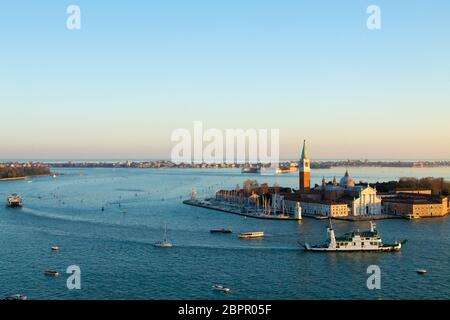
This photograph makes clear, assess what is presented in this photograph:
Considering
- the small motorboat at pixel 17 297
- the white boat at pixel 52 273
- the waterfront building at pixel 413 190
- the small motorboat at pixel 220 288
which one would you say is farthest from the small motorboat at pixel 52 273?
the waterfront building at pixel 413 190

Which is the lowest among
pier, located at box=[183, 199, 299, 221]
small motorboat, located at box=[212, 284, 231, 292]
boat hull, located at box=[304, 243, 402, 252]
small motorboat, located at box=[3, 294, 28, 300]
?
pier, located at box=[183, 199, 299, 221]

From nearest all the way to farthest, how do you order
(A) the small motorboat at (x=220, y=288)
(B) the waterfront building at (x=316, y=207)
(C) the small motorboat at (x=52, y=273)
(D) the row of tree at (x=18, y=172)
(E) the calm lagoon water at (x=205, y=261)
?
(A) the small motorboat at (x=220, y=288) → (E) the calm lagoon water at (x=205, y=261) → (C) the small motorboat at (x=52, y=273) → (B) the waterfront building at (x=316, y=207) → (D) the row of tree at (x=18, y=172)

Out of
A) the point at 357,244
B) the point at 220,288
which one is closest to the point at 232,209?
the point at 357,244

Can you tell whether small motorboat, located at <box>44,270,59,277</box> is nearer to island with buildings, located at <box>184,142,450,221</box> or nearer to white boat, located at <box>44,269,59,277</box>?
white boat, located at <box>44,269,59,277</box>

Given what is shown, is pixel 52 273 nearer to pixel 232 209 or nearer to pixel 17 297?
pixel 17 297

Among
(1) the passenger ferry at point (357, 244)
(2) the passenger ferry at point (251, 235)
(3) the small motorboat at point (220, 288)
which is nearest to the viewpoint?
(3) the small motorboat at point (220, 288)

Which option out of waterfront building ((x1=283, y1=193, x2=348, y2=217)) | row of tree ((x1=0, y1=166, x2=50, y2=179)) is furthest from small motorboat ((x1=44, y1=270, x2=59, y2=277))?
row of tree ((x1=0, y1=166, x2=50, y2=179))

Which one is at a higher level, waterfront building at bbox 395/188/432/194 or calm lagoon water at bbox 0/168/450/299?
waterfront building at bbox 395/188/432/194

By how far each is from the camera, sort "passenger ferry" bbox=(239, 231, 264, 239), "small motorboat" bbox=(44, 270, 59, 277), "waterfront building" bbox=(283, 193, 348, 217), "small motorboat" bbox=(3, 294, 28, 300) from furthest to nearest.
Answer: "waterfront building" bbox=(283, 193, 348, 217) < "passenger ferry" bbox=(239, 231, 264, 239) < "small motorboat" bbox=(44, 270, 59, 277) < "small motorboat" bbox=(3, 294, 28, 300)

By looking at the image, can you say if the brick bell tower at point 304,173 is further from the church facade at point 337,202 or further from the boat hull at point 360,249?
the boat hull at point 360,249
